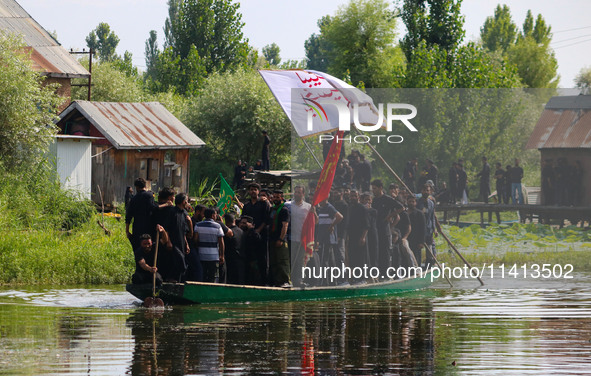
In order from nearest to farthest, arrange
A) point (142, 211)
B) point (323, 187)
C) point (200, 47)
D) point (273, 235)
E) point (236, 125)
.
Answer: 1. point (142, 211)
2. point (273, 235)
3. point (323, 187)
4. point (236, 125)
5. point (200, 47)

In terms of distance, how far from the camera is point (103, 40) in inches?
4392

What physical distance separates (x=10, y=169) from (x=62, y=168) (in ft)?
8.47

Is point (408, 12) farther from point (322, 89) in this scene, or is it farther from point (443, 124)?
point (322, 89)

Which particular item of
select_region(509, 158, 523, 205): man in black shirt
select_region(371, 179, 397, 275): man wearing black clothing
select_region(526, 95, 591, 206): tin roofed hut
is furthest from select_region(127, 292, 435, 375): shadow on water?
select_region(526, 95, 591, 206): tin roofed hut

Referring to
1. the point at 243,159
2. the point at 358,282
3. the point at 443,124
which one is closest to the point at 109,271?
the point at 358,282

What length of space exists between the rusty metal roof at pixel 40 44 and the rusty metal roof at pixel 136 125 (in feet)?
9.38

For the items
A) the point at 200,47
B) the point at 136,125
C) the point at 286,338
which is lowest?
the point at 286,338

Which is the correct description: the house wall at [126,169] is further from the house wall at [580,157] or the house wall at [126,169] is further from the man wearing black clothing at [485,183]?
the house wall at [580,157]

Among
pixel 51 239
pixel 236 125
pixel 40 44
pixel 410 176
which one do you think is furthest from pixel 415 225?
pixel 236 125

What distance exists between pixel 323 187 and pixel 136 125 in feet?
66.3

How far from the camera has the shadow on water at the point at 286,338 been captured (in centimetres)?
1191

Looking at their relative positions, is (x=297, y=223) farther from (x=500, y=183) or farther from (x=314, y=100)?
(x=500, y=183)

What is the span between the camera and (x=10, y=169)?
31234 millimetres

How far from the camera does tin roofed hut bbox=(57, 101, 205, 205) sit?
37.2m
